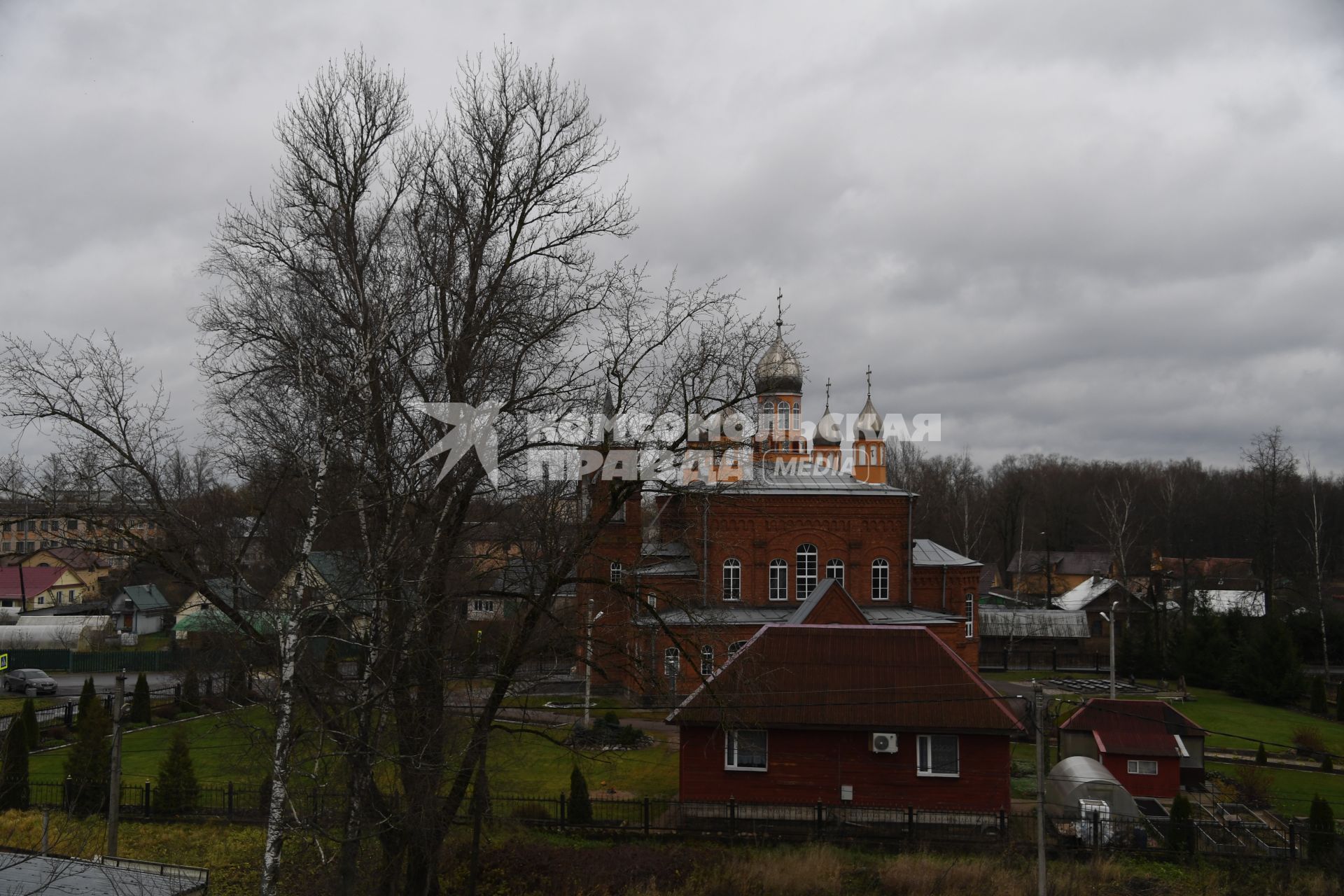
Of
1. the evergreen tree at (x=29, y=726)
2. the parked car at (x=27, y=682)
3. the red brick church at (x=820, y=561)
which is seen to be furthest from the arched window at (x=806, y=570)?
the parked car at (x=27, y=682)

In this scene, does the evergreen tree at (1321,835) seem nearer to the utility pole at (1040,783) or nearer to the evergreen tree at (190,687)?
the utility pole at (1040,783)

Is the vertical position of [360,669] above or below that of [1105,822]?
above

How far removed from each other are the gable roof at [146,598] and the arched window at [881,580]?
33611mm

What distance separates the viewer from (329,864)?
8.62m

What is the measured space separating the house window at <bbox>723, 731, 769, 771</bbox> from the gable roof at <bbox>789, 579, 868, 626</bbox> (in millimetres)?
6766

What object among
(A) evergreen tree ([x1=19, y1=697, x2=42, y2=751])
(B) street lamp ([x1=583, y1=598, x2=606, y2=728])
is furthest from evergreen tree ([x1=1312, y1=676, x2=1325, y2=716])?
(A) evergreen tree ([x1=19, y1=697, x2=42, y2=751])

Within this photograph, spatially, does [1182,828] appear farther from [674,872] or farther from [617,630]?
[617,630]

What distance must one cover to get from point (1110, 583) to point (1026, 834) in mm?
37356

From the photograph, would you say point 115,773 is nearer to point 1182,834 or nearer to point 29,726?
point 29,726

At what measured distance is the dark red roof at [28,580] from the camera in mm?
51281

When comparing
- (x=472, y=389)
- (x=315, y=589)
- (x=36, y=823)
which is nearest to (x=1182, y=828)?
(x=472, y=389)

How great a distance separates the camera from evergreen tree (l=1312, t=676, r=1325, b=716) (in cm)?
3147

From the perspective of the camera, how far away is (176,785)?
17.5m

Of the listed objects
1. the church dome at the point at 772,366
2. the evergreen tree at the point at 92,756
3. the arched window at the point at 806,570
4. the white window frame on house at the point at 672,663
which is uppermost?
the church dome at the point at 772,366
